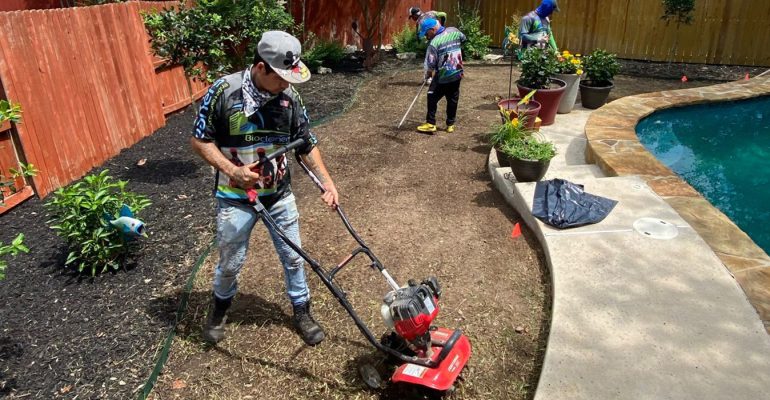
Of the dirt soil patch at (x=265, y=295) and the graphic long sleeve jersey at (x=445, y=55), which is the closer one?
the dirt soil patch at (x=265, y=295)

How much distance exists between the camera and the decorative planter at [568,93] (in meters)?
8.00

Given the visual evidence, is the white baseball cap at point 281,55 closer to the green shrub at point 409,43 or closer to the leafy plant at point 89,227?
the leafy plant at point 89,227

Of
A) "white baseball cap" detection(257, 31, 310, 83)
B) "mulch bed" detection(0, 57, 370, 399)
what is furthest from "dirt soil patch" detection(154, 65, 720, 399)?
"white baseball cap" detection(257, 31, 310, 83)

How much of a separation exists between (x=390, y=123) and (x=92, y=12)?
4.31 meters

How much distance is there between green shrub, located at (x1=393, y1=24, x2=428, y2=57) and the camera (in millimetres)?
13586

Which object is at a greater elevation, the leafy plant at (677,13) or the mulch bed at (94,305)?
the leafy plant at (677,13)

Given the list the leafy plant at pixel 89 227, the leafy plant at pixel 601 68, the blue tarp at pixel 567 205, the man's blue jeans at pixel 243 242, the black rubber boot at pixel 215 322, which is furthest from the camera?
the leafy plant at pixel 601 68

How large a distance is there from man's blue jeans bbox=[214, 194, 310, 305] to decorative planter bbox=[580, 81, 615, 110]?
6726 millimetres

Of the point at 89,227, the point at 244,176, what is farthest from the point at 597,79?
the point at 89,227

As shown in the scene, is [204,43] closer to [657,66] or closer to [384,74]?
[384,74]

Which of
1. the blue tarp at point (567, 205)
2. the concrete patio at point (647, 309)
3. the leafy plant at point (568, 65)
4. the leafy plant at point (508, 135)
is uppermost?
the leafy plant at point (568, 65)

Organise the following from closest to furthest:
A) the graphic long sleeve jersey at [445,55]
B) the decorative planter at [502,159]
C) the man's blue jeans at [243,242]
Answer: the man's blue jeans at [243,242] < the decorative planter at [502,159] < the graphic long sleeve jersey at [445,55]

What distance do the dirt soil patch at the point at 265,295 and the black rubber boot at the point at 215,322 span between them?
8cm

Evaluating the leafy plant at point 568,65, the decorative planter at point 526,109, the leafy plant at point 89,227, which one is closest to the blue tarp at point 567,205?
the decorative planter at point 526,109
